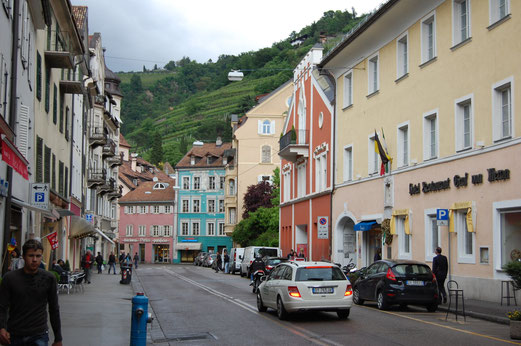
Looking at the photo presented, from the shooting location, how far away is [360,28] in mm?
31188

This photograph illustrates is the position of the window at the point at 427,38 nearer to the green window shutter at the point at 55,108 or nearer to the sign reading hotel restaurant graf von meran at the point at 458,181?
the sign reading hotel restaurant graf von meran at the point at 458,181

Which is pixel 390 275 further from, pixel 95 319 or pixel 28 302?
pixel 28 302

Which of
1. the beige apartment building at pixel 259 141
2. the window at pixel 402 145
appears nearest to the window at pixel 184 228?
the beige apartment building at pixel 259 141

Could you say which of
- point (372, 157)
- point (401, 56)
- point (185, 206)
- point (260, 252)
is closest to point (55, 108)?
point (372, 157)

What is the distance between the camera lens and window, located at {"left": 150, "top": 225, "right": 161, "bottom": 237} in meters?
94.8

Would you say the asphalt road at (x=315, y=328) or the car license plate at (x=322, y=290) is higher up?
the car license plate at (x=322, y=290)

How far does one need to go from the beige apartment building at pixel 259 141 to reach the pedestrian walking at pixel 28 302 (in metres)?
67.8

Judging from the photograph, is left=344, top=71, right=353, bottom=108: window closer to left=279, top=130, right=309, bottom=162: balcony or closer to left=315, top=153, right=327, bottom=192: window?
left=315, top=153, right=327, bottom=192: window

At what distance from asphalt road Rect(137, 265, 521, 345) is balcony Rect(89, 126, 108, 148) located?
33.2 metres

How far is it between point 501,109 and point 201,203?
7188 centimetres

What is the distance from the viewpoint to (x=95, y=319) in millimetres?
17000

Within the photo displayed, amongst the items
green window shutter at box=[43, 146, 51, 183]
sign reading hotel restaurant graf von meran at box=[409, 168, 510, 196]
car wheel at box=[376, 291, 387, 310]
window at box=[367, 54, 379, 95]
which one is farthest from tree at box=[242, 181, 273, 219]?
car wheel at box=[376, 291, 387, 310]

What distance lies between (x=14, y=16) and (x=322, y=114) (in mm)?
24361

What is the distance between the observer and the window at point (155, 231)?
94812 mm
